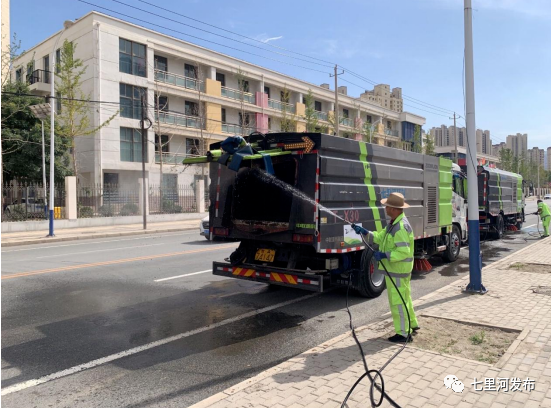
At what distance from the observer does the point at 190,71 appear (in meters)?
36.4

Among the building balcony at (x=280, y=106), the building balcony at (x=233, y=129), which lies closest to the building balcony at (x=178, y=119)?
the building balcony at (x=233, y=129)

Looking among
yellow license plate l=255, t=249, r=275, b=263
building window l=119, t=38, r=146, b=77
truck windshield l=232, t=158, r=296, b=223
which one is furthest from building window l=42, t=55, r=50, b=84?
yellow license plate l=255, t=249, r=275, b=263

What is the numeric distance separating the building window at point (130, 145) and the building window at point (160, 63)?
570 cm

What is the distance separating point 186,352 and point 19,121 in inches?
1017

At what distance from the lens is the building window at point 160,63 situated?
33969mm

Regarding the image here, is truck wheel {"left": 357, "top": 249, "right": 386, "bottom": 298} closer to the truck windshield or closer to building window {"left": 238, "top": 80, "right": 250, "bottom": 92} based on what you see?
the truck windshield

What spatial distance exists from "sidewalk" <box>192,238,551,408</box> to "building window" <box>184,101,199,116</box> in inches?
1297

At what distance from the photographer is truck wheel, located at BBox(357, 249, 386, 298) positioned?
7188mm

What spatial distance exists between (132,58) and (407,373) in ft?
105

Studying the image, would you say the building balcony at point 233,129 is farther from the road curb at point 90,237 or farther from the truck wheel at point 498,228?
the truck wheel at point 498,228

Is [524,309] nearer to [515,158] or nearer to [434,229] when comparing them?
[434,229]

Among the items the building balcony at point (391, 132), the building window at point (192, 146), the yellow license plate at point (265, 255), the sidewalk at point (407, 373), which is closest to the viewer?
the sidewalk at point (407, 373)

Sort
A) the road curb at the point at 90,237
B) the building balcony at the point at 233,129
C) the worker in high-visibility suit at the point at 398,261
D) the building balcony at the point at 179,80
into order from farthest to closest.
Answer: the building balcony at the point at 233,129, the building balcony at the point at 179,80, the road curb at the point at 90,237, the worker in high-visibility suit at the point at 398,261

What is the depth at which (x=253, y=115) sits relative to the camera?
4188cm
